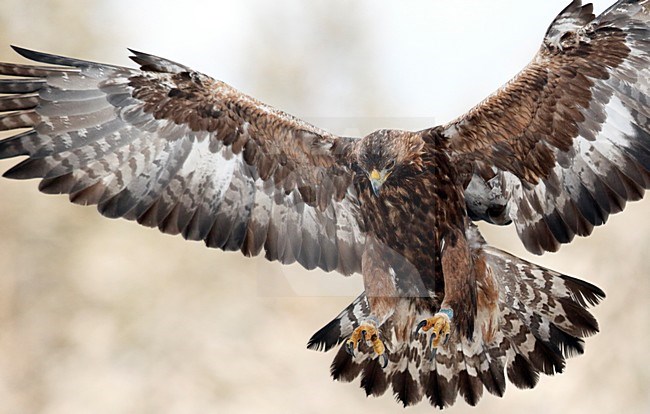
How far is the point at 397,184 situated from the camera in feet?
9.73

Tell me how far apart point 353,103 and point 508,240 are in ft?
3.48

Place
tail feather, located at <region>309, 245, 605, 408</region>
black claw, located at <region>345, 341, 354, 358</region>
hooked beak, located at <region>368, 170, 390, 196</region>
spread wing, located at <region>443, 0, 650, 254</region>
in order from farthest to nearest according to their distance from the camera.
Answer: tail feather, located at <region>309, 245, 605, 408</region> → black claw, located at <region>345, 341, 354, 358</region> → hooked beak, located at <region>368, 170, 390, 196</region> → spread wing, located at <region>443, 0, 650, 254</region>

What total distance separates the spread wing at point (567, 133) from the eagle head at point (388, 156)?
0.13 m

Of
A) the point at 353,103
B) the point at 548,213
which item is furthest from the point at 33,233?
the point at 548,213

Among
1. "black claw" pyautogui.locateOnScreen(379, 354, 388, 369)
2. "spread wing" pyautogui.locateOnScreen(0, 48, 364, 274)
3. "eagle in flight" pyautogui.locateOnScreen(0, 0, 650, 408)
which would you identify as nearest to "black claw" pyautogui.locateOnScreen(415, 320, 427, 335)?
"eagle in flight" pyautogui.locateOnScreen(0, 0, 650, 408)

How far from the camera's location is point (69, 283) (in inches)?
192

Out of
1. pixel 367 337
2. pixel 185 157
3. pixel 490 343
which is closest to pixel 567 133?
pixel 490 343

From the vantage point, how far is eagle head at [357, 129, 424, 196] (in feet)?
9.32

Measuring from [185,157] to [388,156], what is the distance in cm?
84

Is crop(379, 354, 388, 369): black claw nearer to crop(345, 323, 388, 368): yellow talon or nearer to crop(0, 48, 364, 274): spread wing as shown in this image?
crop(345, 323, 388, 368): yellow talon

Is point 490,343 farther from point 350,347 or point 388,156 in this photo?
point 388,156

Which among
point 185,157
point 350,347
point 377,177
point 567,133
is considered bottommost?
point 350,347

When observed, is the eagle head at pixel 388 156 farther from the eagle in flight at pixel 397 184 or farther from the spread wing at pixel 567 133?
the spread wing at pixel 567 133

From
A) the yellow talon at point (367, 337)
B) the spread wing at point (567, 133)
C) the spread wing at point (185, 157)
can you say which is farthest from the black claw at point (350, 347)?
the spread wing at point (567, 133)
